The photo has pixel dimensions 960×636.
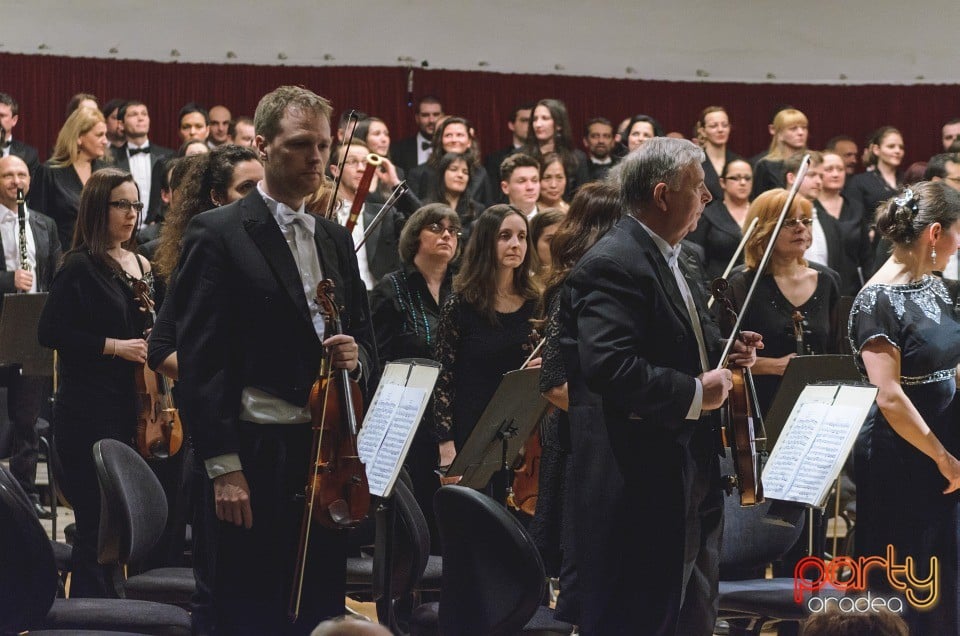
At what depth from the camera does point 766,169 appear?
286 inches

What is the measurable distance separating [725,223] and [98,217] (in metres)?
3.41

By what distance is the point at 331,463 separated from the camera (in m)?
2.64

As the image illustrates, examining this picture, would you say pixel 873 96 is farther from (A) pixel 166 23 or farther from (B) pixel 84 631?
(B) pixel 84 631

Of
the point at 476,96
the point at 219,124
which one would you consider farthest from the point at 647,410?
the point at 476,96

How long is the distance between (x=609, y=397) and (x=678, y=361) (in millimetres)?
165

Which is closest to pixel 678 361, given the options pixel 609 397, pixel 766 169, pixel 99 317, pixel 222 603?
pixel 609 397

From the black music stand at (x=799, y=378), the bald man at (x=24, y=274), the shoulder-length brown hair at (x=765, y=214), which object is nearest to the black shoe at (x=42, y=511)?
the bald man at (x=24, y=274)

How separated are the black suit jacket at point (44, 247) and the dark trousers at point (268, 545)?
3.98 metres

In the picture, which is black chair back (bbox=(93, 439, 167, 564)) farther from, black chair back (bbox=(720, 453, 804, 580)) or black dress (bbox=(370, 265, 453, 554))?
black chair back (bbox=(720, 453, 804, 580))

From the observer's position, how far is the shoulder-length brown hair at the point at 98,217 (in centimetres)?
435

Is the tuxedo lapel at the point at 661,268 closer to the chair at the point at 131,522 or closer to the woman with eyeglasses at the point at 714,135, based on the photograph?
the chair at the point at 131,522

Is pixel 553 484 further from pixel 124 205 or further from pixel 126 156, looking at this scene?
pixel 126 156

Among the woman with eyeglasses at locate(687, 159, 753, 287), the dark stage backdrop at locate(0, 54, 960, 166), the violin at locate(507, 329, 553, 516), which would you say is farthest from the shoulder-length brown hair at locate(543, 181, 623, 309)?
the dark stage backdrop at locate(0, 54, 960, 166)

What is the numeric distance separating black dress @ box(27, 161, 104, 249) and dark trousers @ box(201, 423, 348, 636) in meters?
4.69
